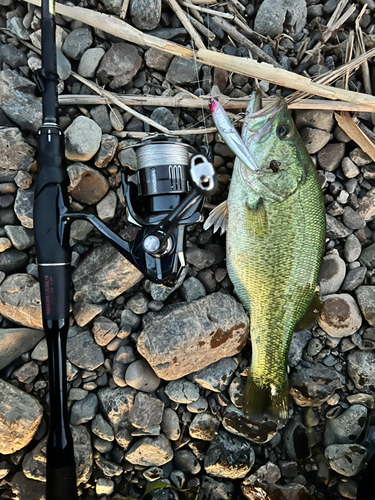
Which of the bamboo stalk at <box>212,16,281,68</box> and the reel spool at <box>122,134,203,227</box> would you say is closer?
the reel spool at <box>122,134,203,227</box>

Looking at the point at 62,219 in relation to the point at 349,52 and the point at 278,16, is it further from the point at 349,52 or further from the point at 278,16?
the point at 349,52

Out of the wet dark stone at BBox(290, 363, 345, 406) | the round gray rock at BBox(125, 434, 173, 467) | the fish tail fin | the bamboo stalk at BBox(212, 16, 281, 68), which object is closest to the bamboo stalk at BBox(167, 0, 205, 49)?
the bamboo stalk at BBox(212, 16, 281, 68)

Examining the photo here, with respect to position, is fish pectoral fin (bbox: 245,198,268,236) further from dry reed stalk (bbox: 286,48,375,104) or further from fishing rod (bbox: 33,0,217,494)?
dry reed stalk (bbox: 286,48,375,104)

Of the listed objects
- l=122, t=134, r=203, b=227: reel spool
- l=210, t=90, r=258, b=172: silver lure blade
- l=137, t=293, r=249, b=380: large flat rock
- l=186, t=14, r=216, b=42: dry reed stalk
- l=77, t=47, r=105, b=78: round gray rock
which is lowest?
l=137, t=293, r=249, b=380: large flat rock

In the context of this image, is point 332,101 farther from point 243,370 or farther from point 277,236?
point 243,370

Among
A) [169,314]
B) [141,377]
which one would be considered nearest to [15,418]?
[141,377]
